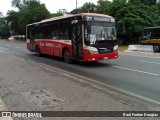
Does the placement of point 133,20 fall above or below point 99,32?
above

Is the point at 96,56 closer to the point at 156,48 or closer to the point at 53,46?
the point at 53,46

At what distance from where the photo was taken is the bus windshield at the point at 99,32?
14.0 metres

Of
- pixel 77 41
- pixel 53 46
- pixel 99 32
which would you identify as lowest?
pixel 53 46

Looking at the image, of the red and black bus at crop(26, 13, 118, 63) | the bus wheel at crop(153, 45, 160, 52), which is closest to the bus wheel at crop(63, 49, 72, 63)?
the red and black bus at crop(26, 13, 118, 63)

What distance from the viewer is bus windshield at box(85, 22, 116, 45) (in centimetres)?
1397

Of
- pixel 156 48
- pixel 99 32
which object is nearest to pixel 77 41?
pixel 99 32

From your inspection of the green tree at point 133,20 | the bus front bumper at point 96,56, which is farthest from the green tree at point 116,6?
the bus front bumper at point 96,56

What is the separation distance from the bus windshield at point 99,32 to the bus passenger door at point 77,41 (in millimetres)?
549

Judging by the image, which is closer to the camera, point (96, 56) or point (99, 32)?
point (96, 56)

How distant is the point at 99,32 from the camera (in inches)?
561

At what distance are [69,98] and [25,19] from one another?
6451cm

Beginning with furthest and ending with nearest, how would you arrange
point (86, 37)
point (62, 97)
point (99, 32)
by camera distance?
1. point (99, 32)
2. point (86, 37)
3. point (62, 97)

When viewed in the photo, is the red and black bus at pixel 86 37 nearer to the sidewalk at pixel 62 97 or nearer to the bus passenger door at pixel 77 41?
the bus passenger door at pixel 77 41

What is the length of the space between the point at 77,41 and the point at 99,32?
4.63ft
